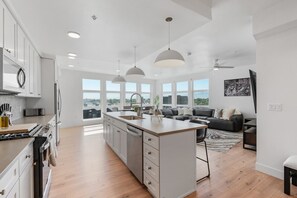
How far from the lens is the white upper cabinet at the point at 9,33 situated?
65.8 inches

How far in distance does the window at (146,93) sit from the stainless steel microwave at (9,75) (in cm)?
755

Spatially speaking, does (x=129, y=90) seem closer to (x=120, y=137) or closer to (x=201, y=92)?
(x=201, y=92)

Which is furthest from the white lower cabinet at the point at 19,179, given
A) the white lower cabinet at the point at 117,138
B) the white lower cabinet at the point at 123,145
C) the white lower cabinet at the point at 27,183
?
the white lower cabinet at the point at 117,138

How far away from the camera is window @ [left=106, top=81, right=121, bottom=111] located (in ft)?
25.4

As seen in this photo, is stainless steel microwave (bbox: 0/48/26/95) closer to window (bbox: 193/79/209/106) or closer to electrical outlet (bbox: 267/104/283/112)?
electrical outlet (bbox: 267/104/283/112)

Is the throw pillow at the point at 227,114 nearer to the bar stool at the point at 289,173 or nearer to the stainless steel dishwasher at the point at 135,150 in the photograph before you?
the bar stool at the point at 289,173

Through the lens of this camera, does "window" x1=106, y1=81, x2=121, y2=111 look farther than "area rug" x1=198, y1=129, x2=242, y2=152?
Yes

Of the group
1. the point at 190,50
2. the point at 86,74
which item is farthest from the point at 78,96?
the point at 190,50

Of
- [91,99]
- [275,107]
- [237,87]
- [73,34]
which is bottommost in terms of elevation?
[275,107]

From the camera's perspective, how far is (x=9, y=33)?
1772 mm

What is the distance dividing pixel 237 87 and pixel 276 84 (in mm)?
4024

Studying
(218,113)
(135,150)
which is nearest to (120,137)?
(135,150)

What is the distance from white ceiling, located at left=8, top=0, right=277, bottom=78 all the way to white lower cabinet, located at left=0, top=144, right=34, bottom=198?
1753 mm

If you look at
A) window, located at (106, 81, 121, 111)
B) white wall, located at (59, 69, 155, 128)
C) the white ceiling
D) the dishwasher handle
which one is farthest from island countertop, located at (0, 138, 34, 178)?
window, located at (106, 81, 121, 111)
